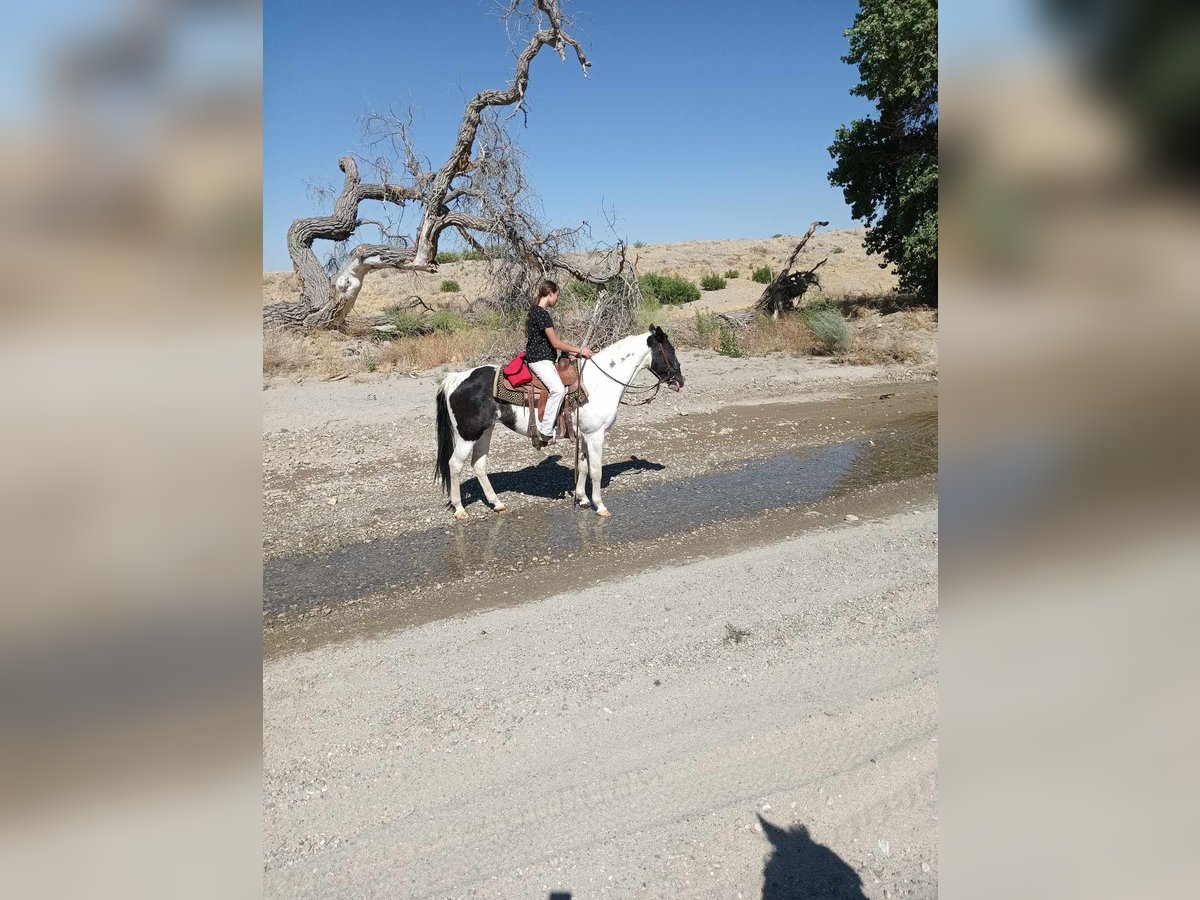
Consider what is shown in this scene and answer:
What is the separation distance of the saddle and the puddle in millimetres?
1184

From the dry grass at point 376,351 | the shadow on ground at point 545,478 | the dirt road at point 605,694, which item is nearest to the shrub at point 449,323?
the dry grass at point 376,351

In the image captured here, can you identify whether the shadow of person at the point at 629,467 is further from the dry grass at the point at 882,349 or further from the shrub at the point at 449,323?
the dry grass at the point at 882,349

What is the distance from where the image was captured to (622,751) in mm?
4359

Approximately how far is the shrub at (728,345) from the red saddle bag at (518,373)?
44.2 feet

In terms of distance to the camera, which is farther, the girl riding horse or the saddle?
the saddle

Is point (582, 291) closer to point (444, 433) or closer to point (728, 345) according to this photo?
point (728, 345)

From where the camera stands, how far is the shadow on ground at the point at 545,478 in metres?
10.6

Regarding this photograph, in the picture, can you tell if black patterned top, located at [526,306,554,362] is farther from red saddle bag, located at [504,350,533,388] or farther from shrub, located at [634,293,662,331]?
shrub, located at [634,293,662,331]

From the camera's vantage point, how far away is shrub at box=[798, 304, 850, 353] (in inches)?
864

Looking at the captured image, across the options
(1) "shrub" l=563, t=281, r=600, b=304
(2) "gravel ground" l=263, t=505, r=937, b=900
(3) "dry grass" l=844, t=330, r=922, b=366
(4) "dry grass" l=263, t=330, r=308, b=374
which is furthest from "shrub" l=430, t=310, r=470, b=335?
(2) "gravel ground" l=263, t=505, r=937, b=900

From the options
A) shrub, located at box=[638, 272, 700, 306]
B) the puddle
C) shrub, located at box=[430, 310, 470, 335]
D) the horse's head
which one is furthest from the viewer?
shrub, located at box=[638, 272, 700, 306]

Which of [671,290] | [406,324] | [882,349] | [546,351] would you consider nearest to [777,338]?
[882,349]
